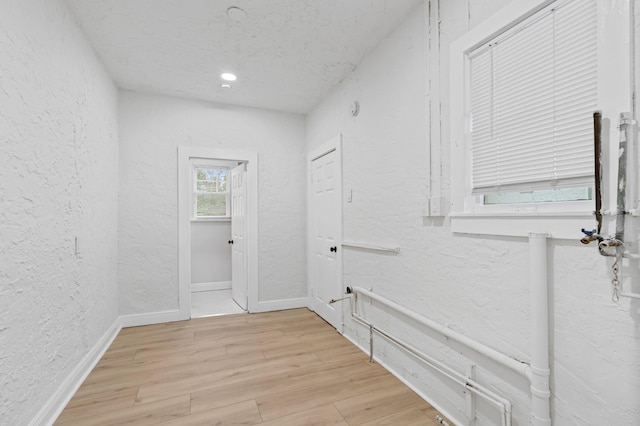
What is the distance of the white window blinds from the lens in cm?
124

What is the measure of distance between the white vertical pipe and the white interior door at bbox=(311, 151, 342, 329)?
1.99 meters

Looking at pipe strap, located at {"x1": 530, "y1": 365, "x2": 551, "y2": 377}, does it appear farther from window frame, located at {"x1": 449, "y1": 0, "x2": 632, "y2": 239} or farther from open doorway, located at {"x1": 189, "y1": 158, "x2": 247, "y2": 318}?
open doorway, located at {"x1": 189, "y1": 158, "x2": 247, "y2": 318}

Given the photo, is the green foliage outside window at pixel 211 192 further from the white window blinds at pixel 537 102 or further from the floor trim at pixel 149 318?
the white window blinds at pixel 537 102

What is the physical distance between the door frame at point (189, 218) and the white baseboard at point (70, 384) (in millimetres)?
885

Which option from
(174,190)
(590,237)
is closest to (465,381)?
(590,237)

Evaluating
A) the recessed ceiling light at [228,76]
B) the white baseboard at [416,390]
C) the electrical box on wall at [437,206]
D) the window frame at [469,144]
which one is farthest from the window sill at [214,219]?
the window frame at [469,144]

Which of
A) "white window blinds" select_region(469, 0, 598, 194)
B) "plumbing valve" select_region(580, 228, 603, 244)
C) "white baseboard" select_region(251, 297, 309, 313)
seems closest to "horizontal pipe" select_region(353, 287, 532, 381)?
"plumbing valve" select_region(580, 228, 603, 244)

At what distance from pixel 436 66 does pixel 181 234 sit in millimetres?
3137

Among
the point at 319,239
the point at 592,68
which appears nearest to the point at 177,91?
the point at 319,239

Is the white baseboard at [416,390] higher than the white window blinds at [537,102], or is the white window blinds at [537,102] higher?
the white window blinds at [537,102]

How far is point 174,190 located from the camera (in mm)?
3625

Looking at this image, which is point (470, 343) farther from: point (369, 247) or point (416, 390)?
point (369, 247)

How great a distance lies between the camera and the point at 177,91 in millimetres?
3461

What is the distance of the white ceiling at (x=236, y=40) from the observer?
2.13 metres
